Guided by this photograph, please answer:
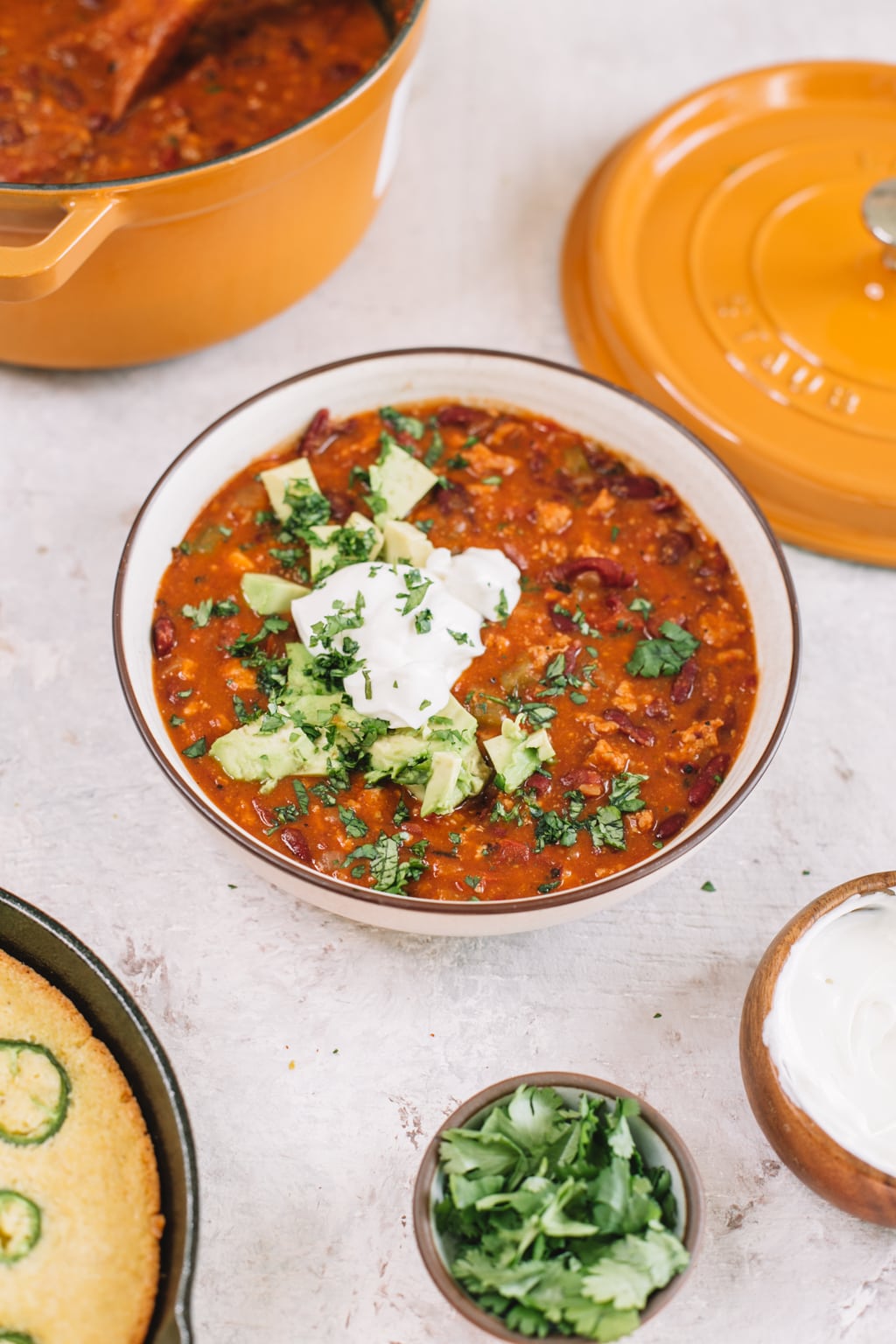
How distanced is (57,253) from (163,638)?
0.92m

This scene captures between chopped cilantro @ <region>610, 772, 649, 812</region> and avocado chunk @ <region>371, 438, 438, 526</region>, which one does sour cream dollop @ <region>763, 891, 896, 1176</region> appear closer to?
chopped cilantro @ <region>610, 772, 649, 812</region>

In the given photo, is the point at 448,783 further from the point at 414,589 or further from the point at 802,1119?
the point at 802,1119

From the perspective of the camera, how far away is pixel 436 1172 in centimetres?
253

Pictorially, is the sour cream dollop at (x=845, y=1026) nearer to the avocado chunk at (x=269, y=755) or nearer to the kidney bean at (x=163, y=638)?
the avocado chunk at (x=269, y=755)

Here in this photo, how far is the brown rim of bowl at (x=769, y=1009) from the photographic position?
260 centimetres

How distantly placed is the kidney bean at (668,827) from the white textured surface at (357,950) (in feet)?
1.19

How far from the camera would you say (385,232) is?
4352 mm

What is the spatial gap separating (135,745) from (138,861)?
32 cm

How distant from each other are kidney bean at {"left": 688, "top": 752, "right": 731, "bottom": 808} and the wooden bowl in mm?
333

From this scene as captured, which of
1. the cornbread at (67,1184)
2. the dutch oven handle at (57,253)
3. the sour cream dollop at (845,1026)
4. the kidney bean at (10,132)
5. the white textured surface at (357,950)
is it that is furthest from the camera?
the kidney bean at (10,132)

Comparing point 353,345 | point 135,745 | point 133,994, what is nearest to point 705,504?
point 353,345

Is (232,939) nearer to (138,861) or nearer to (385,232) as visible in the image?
(138,861)

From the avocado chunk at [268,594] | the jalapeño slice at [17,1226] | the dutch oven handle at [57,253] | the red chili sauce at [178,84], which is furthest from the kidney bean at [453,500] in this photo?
the jalapeño slice at [17,1226]

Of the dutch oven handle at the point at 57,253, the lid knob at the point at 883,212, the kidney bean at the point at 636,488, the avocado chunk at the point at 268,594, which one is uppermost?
the dutch oven handle at the point at 57,253
